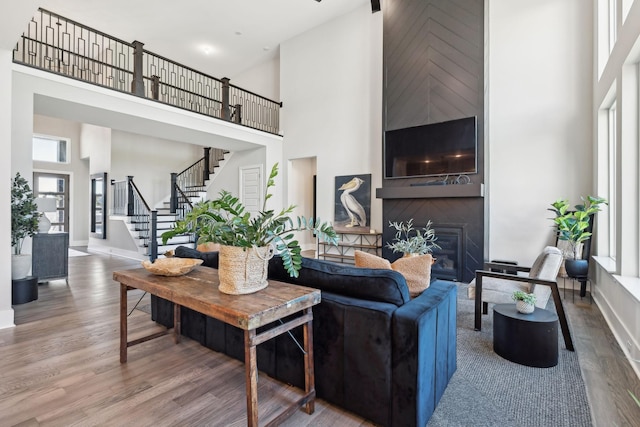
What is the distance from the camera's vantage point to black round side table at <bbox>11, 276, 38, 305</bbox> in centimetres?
362

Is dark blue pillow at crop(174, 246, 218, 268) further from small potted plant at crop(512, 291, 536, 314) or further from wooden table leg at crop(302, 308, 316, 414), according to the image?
small potted plant at crop(512, 291, 536, 314)

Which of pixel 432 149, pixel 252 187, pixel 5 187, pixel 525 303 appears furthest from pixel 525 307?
pixel 252 187

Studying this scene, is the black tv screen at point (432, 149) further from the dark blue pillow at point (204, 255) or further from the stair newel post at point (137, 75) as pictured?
the stair newel post at point (137, 75)

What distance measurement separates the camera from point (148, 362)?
228 centimetres

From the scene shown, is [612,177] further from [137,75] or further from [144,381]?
[137,75]

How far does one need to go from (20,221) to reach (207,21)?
223 inches

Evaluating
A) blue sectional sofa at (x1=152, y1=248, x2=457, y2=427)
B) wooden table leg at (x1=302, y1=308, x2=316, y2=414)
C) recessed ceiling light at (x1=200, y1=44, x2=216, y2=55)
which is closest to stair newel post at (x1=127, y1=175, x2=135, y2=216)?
recessed ceiling light at (x1=200, y1=44, x2=216, y2=55)

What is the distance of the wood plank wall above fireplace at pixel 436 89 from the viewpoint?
4754mm

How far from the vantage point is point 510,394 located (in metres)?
1.89

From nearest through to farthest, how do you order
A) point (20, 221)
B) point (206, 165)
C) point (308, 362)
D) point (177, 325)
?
point (308, 362)
point (177, 325)
point (20, 221)
point (206, 165)

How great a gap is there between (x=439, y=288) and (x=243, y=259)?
4.12 feet

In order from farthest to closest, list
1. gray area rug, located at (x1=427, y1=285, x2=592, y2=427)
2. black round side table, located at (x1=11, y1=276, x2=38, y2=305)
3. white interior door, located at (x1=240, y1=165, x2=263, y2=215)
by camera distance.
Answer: white interior door, located at (x1=240, y1=165, x2=263, y2=215) → black round side table, located at (x1=11, y1=276, x2=38, y2=305) → gray area rug, located at (x1=427, y1=285, x2=592, y2=427)

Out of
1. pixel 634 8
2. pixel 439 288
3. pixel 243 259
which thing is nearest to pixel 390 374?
pixel 439 288

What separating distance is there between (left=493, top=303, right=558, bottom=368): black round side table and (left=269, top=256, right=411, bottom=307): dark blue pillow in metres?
1.17
